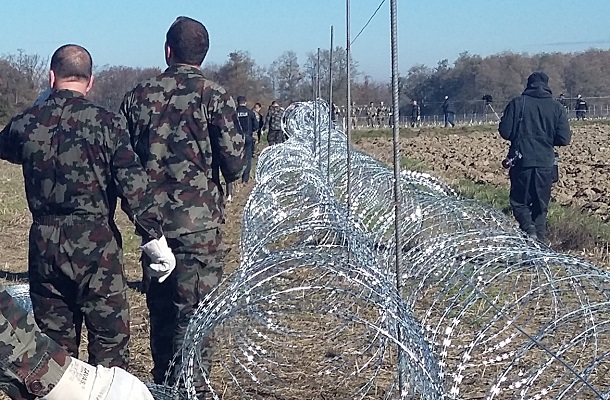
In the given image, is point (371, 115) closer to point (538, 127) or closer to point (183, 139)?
point (538, 127)

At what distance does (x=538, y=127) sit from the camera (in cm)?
955

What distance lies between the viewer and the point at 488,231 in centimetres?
545

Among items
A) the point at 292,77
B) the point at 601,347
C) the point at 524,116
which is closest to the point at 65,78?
the point at 601,347

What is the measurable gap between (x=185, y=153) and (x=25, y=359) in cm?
271

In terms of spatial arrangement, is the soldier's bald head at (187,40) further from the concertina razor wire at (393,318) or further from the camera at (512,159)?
the camera at (512,159)

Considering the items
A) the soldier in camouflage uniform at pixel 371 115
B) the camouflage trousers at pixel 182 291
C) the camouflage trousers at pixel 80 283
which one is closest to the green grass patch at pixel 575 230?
the camouflage trousers at pixel 182 291

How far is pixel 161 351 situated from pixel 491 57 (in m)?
71.5

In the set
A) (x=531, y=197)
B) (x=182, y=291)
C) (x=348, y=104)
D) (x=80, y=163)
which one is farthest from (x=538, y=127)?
(x=80, y=163)

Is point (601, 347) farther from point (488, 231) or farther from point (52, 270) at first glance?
point (52, 270)

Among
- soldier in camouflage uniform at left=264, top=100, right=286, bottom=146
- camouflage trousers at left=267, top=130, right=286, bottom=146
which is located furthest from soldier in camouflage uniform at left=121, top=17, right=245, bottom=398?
camouflage trousers at left=267, top=130, right=286, bottom=146

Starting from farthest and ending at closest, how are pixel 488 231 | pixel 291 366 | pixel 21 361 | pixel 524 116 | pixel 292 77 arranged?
1. pixel 292 77
2. pixel 524 116
3. pixel 291 366
4. pixel 488 231
5. pixel 21 361

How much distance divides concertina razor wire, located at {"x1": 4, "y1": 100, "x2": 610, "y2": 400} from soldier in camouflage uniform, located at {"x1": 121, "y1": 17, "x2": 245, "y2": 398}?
9.4 inches

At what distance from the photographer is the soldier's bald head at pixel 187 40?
5.04m

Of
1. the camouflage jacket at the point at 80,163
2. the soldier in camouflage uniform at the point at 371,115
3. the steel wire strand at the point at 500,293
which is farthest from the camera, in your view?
the soldier in camouflage uniform at the point at 371,115
